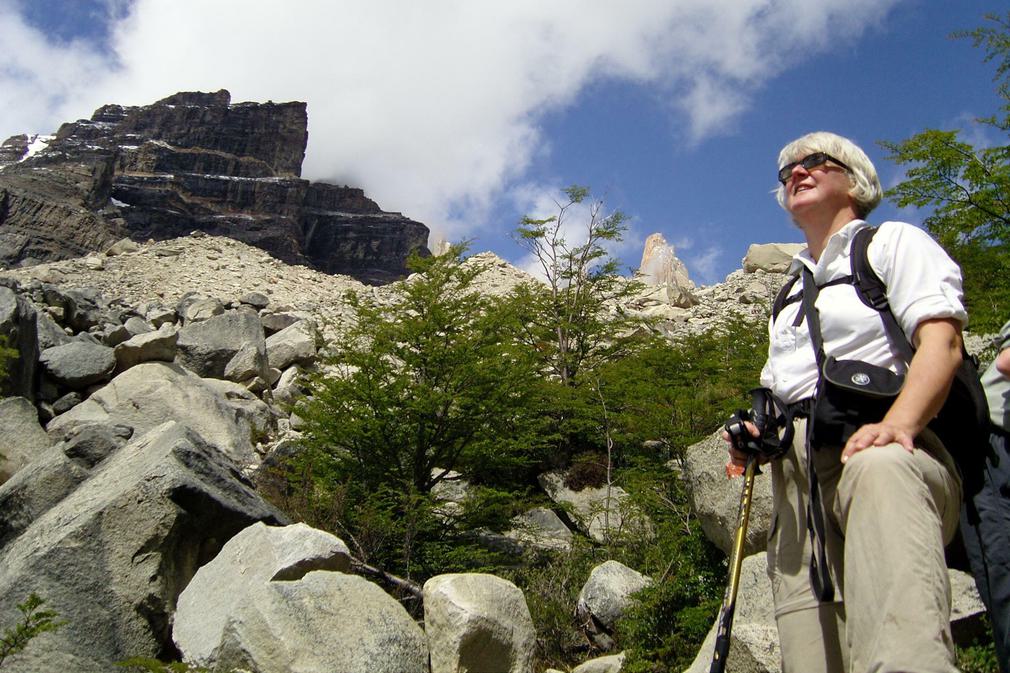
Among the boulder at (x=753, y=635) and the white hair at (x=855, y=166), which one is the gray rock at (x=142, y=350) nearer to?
the boulder at (x=753, y=635)

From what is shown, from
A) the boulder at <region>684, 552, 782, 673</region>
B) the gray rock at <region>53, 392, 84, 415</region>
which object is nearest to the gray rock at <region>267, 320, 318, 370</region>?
the gray rock at <region>53, 392, 84, 415</region>

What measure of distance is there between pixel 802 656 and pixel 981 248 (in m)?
9.58

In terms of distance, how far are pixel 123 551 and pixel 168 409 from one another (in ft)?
28.5

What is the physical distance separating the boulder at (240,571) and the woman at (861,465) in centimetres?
483

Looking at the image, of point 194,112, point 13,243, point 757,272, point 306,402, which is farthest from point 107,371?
point 194,112

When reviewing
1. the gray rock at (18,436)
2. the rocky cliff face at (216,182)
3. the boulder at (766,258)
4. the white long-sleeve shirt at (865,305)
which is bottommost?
the white long-sleeve shirt at (865,305)

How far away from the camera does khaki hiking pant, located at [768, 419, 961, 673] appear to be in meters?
1.79

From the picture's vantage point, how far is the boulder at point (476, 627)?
6.45 m

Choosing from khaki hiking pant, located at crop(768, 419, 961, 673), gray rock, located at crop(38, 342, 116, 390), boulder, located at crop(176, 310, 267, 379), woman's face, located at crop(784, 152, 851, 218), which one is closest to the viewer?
khaki hiking pant, located at crop(768, 419, 961, 673)

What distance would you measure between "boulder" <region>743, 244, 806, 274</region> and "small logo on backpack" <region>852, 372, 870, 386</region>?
144 ft

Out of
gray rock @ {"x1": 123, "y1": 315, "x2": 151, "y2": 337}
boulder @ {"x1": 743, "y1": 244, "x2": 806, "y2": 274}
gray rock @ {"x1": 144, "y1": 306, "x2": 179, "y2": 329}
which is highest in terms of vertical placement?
boulder @ {"x1": 743, "y1": 244, "x2": 806, "y2": 274}

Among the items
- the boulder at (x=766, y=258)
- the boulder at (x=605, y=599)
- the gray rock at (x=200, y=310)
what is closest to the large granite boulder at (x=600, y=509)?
the boulder at (x=605, y=599)

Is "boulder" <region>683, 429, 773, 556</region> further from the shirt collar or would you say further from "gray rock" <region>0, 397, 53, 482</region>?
"gray rock" <region>0, 397, 53, 482</region>

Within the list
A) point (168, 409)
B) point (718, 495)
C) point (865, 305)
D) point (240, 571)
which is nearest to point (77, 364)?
point (168, 409)
